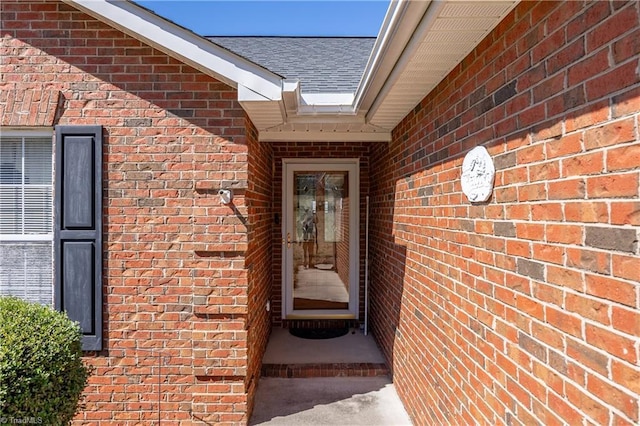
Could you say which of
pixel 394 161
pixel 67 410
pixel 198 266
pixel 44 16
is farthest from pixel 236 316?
pixel 44 16

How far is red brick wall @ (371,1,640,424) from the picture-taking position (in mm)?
1210

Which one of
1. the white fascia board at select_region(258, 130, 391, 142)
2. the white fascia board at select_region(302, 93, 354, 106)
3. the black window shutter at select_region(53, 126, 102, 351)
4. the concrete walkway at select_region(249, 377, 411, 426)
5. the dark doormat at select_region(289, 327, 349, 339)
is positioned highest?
the white fascia board at select_region(302, 93, 354, 106)

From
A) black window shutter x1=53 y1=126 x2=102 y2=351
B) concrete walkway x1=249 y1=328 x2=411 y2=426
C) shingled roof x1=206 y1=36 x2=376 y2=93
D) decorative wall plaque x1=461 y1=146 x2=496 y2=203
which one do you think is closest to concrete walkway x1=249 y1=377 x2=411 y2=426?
concrete walkway x1=249 y1=328 x2=411 y2=426

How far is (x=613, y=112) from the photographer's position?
124 cm

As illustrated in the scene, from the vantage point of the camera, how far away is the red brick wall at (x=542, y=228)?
3.97 feet

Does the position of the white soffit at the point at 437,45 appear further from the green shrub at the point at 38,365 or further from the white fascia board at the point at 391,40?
the green shrub at the point at 38,365

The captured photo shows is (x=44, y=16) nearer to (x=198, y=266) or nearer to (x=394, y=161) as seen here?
(x=198, y=266)

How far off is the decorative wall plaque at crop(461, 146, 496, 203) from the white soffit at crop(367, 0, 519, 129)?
0.67 meters

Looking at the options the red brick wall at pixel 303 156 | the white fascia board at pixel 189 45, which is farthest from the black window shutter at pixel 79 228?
the red brick wall at pixel 303 156

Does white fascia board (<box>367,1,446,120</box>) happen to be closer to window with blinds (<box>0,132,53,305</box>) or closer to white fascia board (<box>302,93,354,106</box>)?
white fascia board (<box>302,93,354,106</box>)

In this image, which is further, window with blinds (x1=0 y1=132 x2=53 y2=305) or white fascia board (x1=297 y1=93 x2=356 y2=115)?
white fascia board (x1=297 y1=93 x2=356 y2=115)

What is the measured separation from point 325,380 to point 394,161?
9.17ft

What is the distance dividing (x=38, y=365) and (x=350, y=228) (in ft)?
14.4

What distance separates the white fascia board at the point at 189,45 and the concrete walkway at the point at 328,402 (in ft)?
10.3
